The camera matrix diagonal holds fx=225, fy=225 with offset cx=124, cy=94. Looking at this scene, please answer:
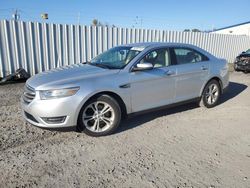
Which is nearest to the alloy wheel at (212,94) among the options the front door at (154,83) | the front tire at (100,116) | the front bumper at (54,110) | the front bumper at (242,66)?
the front door at (154,83)

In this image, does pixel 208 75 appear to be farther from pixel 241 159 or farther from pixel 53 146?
pixel 53 146

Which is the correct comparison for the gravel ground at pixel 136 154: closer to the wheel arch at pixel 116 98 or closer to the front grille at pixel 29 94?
the wheel arch at pixel 116 98

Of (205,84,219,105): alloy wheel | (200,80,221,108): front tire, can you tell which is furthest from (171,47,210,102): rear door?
(205,84,219,105): alloy wheel

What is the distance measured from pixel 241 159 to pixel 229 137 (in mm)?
758

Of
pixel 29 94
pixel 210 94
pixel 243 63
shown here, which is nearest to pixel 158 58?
pixel 210 94

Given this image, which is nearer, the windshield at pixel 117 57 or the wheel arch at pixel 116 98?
the wheel arch at pixel 116 98

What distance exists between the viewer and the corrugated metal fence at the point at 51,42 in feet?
26.5

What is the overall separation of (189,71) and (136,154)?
2413 millimetres

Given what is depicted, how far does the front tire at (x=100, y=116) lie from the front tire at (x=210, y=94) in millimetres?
2485

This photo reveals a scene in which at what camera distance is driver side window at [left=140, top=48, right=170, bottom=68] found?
4408 mm

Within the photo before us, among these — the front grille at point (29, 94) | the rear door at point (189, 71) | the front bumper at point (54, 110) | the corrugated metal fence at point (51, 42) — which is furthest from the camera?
the corrugated metal fence at point (51, 42)

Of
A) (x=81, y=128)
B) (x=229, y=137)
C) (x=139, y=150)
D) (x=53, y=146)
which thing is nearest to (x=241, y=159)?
(x=229, y=137)

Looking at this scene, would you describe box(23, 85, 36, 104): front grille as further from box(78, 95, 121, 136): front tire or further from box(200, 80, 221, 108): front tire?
box(200, 80, 221, 108): front tire

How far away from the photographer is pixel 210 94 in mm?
5566
